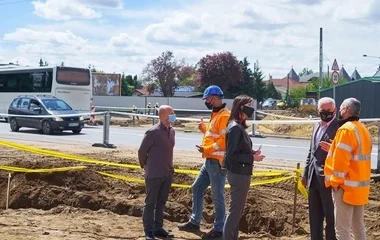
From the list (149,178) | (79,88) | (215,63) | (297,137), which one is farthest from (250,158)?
(215,63)

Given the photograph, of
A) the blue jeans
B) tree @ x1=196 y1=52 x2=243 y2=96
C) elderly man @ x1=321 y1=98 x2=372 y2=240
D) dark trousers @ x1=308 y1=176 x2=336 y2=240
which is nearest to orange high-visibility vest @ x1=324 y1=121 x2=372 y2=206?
elderly man @ x1=321 y1=98 x2=372 y2=240

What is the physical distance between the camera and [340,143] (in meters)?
6.42

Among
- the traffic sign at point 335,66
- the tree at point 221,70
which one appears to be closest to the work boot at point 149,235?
the traffic sign at point 335,66

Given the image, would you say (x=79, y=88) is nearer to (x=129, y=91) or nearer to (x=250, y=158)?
(x=250, y=158)

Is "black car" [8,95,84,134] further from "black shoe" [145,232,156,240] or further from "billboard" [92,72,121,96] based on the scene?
"billboard" [92,72,121,96]

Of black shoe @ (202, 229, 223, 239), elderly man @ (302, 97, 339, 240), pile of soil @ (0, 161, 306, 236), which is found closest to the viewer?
elderly man @ (302, 97, 339, 240)

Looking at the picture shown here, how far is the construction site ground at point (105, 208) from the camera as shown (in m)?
8.43

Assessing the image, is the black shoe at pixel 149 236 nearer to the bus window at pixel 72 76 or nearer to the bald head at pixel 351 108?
the bald head at pixel 351 108

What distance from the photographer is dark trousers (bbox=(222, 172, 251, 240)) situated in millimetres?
6980

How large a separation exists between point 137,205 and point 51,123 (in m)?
16.7

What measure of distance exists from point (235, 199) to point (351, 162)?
1381 millimetres

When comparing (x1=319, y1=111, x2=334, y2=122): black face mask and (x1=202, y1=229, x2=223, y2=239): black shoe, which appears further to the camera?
(x1=202, y1=229, x2=223, y2=239): black shoe

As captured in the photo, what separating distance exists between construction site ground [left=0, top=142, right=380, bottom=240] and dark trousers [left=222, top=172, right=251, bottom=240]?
1223mm

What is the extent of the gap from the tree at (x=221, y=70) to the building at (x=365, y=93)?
26.5 meters
